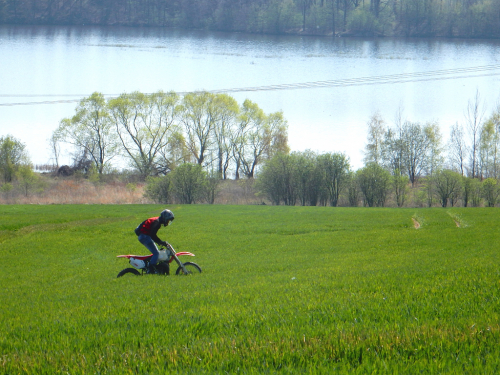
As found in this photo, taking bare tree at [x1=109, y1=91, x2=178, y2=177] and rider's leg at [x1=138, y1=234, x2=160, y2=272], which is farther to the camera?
bare tree at [x1=109, y1=91, x2=178, y2=177]

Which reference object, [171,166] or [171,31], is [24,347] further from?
[171,166]

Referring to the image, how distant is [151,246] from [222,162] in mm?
72989

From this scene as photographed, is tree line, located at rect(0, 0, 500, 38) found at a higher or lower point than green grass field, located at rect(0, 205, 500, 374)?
higher

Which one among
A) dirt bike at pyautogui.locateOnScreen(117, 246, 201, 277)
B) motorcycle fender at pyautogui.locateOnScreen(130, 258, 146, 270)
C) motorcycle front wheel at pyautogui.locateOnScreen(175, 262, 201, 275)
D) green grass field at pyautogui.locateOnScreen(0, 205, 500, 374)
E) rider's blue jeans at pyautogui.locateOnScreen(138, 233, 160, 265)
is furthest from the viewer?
motorcycle front wheel at pyautogui.locateOnScreen(175, 262, 201, 275)

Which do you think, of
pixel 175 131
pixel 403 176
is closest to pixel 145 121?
pixel 175 131

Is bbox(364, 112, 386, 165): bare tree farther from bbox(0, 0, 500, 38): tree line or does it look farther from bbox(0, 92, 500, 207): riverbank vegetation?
bbox(0, 0, 500, 38): tree line

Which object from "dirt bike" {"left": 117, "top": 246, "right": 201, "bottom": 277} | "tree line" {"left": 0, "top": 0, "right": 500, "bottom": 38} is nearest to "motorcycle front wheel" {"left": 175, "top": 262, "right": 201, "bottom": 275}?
"dirt bike" {"left": 117, "top": 246, "right": 201, "bottom": 277}

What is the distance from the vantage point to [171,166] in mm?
81000

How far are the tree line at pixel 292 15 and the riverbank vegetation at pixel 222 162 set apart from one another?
37.7 m

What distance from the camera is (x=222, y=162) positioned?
8538 centimetres

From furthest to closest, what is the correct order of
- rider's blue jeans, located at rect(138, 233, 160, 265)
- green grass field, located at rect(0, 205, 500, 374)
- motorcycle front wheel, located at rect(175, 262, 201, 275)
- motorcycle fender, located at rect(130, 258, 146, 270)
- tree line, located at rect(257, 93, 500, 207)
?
1. tree line, located at rect(257, 93, 500, 207)
2. motorcycle front wheel, located at rect(175, 262, 201, 275)
3. motorcycle fender, located at rect(130, 258, 146, 270)
4. rider's blue jeans, located at rect(138, 233, 160, 265)
5. green grass field, located at rect(0, 205, 500, 374)

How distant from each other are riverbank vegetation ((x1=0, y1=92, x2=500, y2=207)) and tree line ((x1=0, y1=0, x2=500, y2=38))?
1485 inches

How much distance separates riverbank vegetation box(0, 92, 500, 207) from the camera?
66.3 meters

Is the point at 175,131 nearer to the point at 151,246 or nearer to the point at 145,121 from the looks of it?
the point at 145,121
